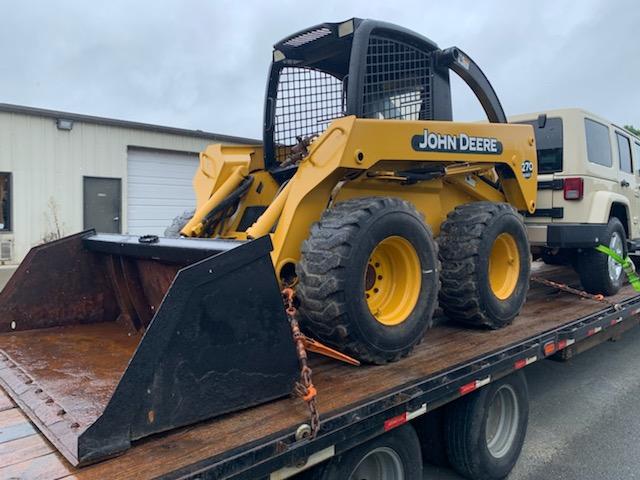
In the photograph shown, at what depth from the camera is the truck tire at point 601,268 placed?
5730 millimetres

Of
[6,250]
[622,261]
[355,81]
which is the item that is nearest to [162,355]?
[355,81]

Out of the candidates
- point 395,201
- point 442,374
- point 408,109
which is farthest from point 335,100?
point 442,374

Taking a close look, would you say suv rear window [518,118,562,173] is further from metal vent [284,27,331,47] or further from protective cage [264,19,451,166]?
metal vent [284,27,331,47]

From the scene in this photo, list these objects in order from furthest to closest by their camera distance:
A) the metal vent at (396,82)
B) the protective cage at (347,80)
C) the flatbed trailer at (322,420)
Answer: the metal vent at (396,82)
the protective cage at (347,80)
the flatbed trailer at (322,420)

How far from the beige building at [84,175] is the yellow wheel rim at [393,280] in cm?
1077

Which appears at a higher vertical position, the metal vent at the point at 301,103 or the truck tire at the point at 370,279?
the metal vent at the point at 301,103

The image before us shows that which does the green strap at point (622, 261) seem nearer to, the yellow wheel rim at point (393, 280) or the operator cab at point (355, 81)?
the operator cab at point (355, 81)

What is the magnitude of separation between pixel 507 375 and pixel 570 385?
2.26m

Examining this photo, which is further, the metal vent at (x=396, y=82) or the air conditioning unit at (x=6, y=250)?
the air conditioning unit at (x=6, y=250)

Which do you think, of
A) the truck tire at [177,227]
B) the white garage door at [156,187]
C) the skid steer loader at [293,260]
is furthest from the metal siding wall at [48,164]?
the skid steer loader at [293,260]

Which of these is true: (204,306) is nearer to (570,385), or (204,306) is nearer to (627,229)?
(570,385)

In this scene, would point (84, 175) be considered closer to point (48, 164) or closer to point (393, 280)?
point (48, 164)

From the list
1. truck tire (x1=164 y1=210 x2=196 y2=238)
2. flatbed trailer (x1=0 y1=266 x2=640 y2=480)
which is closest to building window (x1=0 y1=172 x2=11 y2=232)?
truck tire (x1=164 y1=210 x2=196 y2=238)

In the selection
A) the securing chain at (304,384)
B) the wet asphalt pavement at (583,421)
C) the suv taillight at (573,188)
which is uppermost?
the suv taillight at (573,188)
